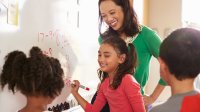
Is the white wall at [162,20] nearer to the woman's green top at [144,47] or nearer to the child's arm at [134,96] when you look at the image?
the woman's green top at [144,47]

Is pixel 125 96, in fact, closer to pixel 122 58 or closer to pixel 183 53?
pixel 122 58

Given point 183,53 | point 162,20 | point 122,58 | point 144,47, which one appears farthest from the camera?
point 162,20

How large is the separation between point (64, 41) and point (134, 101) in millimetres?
520

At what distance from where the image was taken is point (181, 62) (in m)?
1.03

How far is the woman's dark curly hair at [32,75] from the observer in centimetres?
108

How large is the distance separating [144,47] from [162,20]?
172 cm

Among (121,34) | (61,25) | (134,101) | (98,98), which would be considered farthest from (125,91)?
(61,25)

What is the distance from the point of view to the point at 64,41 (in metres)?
1.63

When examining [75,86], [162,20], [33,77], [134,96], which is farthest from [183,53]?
[162,20]

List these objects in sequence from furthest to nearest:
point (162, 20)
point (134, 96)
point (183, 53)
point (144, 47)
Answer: point (162, 20), point (144, 47), point (134, 96), point (183, 53)

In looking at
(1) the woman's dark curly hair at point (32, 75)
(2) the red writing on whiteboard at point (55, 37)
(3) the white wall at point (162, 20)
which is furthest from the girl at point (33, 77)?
(3) the white wall at point (162, 20)

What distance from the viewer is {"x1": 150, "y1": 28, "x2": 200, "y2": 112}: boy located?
3.33 feet

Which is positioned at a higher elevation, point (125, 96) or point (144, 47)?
point (144, 47)

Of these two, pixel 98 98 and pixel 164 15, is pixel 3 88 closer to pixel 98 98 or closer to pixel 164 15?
pixel 98 98
